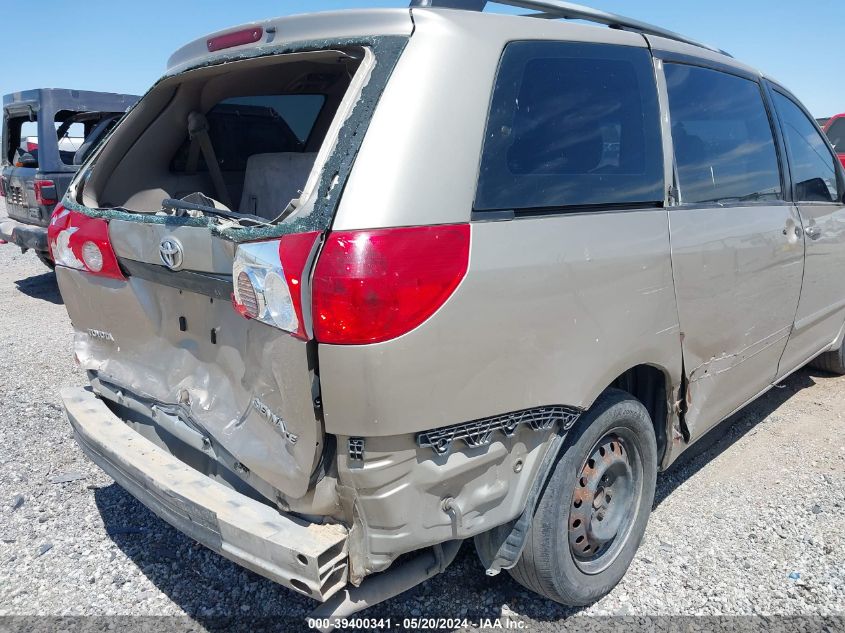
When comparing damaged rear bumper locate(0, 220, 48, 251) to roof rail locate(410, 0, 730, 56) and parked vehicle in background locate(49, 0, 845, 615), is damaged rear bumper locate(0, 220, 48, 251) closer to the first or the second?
parked vehicle in background locate(49, 0, 845, 615)

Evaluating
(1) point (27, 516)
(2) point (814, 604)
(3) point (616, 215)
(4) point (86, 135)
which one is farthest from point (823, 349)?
(4) point (86, 135)

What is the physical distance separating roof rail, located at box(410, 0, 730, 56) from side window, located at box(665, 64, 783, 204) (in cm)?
21

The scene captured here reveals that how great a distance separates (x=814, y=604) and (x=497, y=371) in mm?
1719

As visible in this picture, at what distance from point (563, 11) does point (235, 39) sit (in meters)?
1.19

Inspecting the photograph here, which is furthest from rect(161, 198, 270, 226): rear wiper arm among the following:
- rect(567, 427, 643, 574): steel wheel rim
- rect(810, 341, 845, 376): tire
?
rect(810, 341, 845, 376): tire

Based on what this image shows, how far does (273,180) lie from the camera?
3217 millimetres

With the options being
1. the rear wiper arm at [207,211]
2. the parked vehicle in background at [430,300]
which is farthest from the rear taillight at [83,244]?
the rear wiper arm at [207,211]

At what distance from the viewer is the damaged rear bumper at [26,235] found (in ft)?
23.9

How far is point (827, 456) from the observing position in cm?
373

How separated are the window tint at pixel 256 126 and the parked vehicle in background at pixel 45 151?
407 cm

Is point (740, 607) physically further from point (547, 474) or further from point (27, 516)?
point (27, 516)

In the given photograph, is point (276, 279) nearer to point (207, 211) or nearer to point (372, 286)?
point (372, 286)

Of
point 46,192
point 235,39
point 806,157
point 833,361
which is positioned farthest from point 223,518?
point 46,192

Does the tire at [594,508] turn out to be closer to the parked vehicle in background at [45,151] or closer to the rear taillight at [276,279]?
the rear taillight at [276,279]
